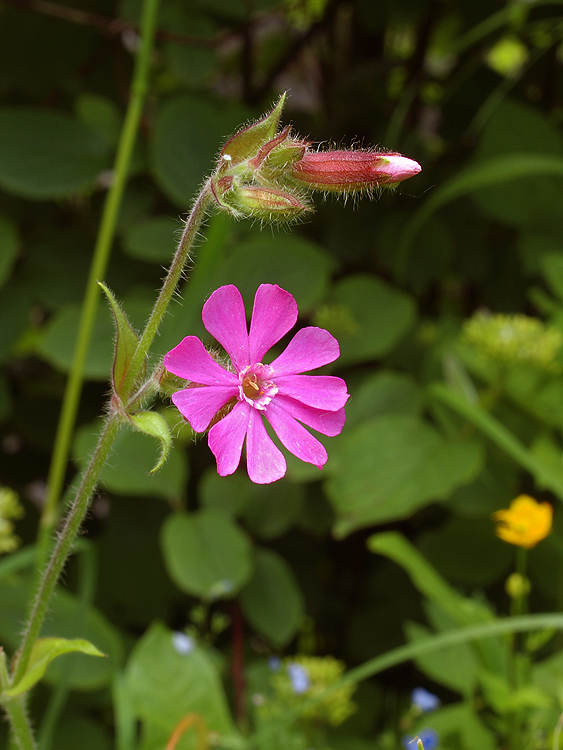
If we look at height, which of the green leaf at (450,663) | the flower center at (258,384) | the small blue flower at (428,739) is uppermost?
the flower center at (258,384)

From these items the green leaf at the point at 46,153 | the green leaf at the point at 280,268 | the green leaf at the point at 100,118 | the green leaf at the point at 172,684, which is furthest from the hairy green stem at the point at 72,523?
the green leaf at the point at 100,118

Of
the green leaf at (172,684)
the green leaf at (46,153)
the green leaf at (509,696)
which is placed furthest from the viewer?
the green leaf at (46,153)

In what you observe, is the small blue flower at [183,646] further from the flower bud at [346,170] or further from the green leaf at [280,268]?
the flower bud at [346,170]

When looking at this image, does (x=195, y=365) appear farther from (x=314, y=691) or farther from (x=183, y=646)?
(x=314, y=691)

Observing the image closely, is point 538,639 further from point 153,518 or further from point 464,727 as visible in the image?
point 153,518

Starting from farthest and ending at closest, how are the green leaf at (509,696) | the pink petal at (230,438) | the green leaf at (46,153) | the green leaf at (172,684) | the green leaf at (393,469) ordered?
the green leaf at (46,153) < the green leaf at (393,469) < the green leaf at (172,684) < the green leaf at (509,696) < the pink petal at (230,438)

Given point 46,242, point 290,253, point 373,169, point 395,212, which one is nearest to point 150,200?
point 46,242

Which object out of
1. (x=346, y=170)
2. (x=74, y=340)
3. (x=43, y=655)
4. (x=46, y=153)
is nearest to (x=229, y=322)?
(x=346, y=170)
